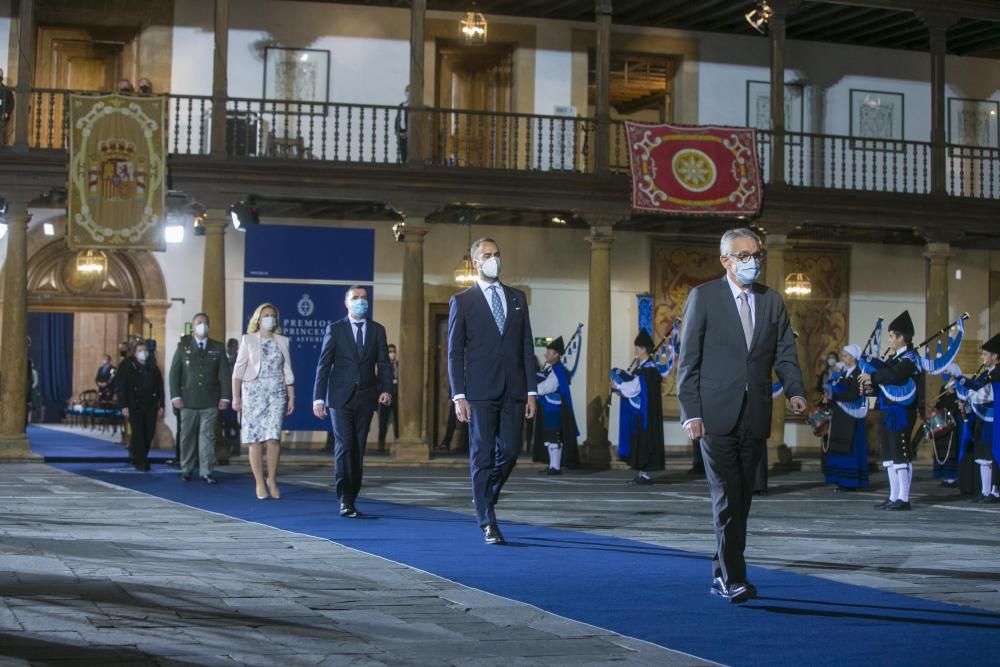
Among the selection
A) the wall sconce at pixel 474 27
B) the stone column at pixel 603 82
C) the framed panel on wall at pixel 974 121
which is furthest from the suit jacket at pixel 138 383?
the framed panel on wall at pixel 974 121

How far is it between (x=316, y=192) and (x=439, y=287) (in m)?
3.50

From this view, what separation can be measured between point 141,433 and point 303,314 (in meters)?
3.80

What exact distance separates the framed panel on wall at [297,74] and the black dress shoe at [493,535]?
13887 millimetres

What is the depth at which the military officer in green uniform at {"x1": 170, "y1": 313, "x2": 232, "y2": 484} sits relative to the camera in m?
14.7

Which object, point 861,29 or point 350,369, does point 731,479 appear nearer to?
point 350,369

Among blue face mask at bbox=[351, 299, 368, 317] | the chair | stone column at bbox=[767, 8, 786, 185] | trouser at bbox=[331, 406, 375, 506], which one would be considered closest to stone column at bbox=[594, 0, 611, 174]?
stone column at bbox=[767, 8, 786, 185]

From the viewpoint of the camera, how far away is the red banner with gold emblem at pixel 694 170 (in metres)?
20.3

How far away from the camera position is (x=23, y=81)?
747 inches

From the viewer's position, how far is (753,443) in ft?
21.7

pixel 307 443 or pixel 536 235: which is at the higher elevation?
pixel 536 235

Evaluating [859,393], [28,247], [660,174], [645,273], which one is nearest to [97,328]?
[28,247]

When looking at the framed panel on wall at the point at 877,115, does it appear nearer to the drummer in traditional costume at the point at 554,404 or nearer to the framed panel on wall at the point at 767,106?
the framed panel on wall at the point at 767,106

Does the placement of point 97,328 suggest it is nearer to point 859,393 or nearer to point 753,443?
point 859,393

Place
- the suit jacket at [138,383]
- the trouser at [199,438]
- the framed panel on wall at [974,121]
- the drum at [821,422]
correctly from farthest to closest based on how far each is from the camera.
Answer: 1. the framed panel on wall at [974,121]
2. the suit jacket at [138,383]
3. the drum at [821,422]
4. the trouser at [199,438]
